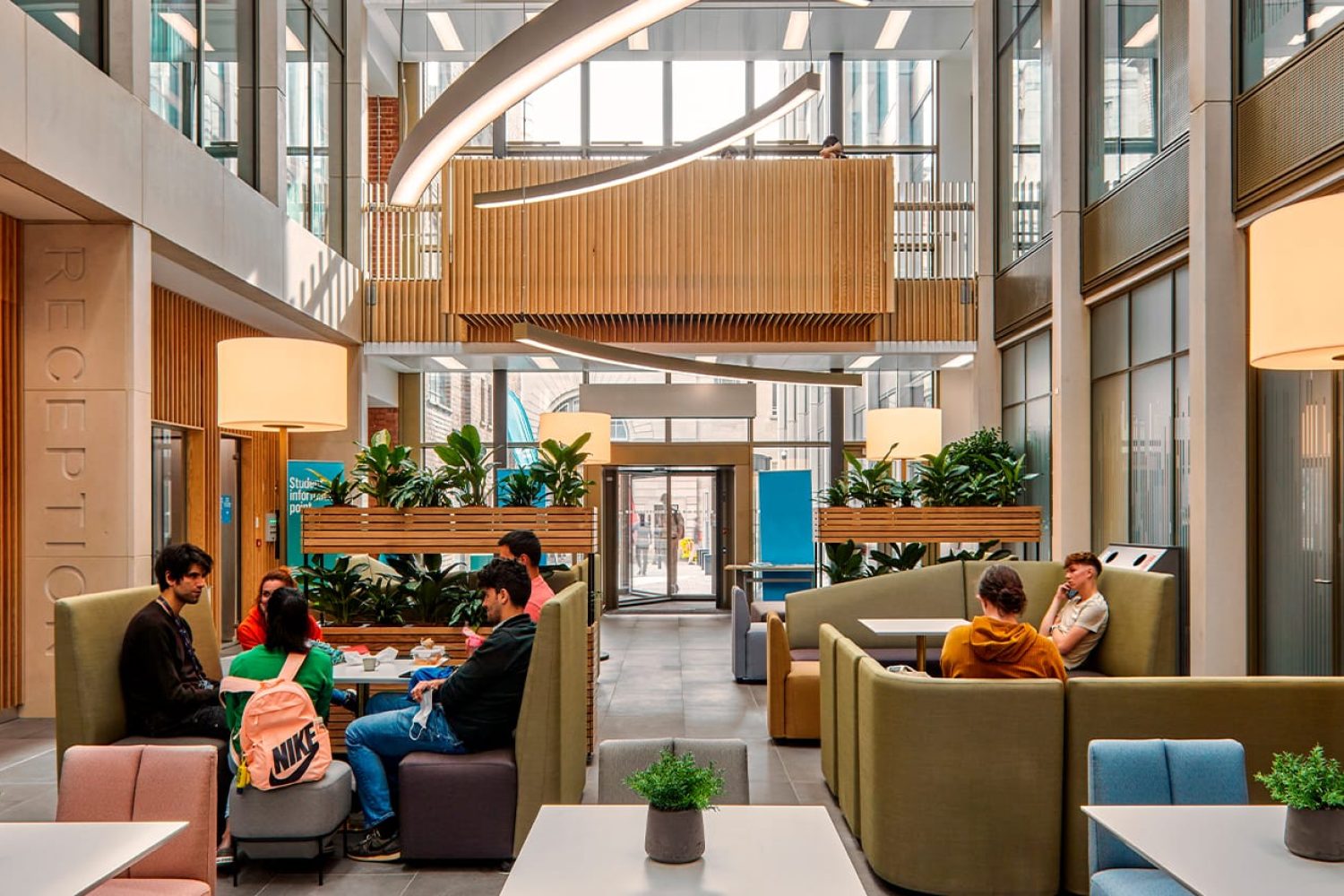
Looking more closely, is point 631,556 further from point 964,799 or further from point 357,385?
point 964,799

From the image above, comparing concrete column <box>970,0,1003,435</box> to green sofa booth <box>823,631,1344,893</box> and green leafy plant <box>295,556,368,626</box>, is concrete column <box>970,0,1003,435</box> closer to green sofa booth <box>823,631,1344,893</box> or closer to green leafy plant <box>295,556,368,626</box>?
green leafy plant <box>295,556,368,626</box>

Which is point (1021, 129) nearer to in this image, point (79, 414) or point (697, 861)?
point (79, 414)

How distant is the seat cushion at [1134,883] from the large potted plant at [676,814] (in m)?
1.43

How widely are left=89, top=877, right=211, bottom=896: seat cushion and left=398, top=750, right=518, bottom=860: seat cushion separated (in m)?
1.53

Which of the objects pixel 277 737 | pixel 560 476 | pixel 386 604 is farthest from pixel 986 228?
pixel 277 737

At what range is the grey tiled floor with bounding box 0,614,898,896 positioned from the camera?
461 cm

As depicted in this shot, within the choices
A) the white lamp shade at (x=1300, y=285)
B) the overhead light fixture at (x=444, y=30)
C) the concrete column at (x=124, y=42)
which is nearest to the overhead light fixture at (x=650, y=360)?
the concrete column at (x=124, y=42)

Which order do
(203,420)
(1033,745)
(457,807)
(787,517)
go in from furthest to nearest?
(787,517) → (203,420) → (457,807) → (1033,745)

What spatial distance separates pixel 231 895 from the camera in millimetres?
4430

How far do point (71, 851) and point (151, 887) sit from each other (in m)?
0.55

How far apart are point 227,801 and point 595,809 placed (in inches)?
91.7

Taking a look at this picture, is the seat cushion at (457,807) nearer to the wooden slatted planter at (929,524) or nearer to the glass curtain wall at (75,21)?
the wooden slatted planter at (929,524)

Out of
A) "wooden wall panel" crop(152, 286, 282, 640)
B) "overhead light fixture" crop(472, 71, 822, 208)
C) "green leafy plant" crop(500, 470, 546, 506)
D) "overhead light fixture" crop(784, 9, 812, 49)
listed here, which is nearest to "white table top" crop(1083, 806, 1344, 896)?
"overhead light fixture" crop(472, 71, 822, 208)

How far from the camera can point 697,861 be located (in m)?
2.77
